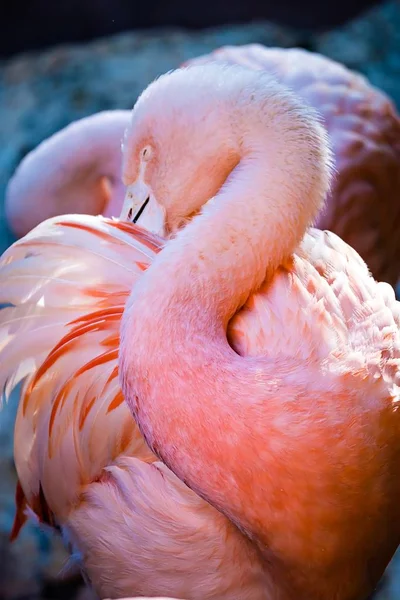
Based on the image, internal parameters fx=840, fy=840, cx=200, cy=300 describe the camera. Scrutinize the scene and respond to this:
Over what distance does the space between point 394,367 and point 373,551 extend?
0.32 meters

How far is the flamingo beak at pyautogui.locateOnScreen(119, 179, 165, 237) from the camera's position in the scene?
1.63 meters

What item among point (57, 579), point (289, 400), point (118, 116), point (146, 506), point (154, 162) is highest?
point (118, 116)

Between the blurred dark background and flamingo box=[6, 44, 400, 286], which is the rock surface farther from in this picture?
flamingo box=[6, 44, 400, 286]

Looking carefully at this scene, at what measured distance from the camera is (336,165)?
227 centimetres

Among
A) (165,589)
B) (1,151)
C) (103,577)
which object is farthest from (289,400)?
(1,151)

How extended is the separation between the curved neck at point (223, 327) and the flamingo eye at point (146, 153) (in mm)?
190

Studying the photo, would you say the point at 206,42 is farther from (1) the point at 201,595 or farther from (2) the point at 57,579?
(1) the point at 201,595

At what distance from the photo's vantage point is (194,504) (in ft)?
5.01

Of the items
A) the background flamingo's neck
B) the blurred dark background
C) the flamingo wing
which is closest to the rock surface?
the blurred dark background

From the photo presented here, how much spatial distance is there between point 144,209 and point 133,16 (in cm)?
227

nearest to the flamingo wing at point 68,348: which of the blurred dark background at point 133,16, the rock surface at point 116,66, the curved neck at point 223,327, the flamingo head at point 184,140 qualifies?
the flamingo head at point 184,140

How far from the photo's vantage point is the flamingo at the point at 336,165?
7.66 feet

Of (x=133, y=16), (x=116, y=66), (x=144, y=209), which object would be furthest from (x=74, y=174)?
(x=133, y=16)

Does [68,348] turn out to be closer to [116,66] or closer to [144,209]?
[144,209]
